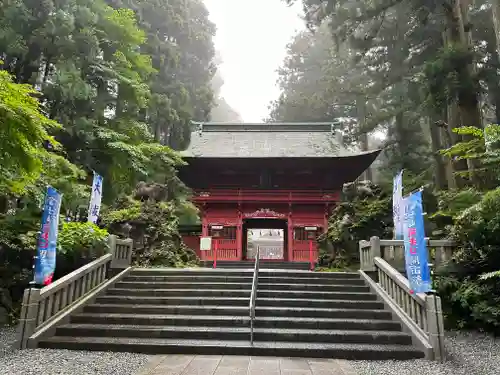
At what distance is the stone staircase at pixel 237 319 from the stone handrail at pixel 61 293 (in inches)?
11.3

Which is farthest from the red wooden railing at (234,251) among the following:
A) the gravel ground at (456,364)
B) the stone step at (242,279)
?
the gravel ground at (456,364)

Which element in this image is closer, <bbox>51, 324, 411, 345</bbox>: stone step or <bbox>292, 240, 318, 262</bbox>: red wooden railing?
<bbox>51, 324, 411, 345</bbox>: stone step

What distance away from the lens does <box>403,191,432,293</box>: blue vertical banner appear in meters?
4.84

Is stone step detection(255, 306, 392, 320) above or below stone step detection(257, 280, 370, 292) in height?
below

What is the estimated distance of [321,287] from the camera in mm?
7113

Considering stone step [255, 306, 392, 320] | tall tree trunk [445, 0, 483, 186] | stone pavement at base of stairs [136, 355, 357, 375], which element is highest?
tall tree trunk [445, 0, 483, 186]

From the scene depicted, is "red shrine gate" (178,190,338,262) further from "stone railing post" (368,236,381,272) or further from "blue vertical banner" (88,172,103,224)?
"stone railing post" (368,236,381,272)

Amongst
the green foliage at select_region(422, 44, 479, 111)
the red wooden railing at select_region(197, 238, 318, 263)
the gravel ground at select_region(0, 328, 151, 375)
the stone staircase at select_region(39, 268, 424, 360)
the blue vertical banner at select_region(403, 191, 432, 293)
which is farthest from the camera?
the red wooden railing at select_region(197, 238, 318, 263)

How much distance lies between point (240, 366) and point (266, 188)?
12.3m

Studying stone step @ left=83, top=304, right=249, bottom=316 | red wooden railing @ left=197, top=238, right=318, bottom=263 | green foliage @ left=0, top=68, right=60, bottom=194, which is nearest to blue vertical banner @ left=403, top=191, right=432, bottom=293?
stone step @ left=83, top=304, right=249, bottom=316

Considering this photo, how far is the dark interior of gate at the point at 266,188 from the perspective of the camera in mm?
15188

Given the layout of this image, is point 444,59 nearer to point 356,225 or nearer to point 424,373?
point 356,225

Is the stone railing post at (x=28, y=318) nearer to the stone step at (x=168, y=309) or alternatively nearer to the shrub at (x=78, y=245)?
the stone step at (x=168, y=309)

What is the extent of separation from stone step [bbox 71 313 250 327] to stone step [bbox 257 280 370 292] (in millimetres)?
1354
